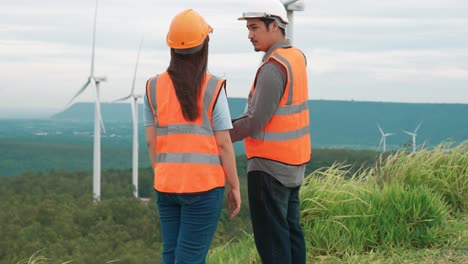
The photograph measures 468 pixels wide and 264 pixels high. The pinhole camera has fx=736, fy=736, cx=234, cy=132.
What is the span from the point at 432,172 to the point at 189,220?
17.7ft

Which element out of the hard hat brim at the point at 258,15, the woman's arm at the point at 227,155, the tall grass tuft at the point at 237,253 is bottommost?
the tall grass tuft at the point at 237,253

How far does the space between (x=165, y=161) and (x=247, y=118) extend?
659 mm

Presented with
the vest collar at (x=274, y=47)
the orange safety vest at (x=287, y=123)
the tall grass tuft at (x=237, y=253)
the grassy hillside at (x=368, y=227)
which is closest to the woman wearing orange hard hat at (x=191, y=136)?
the orange safety vest at (x=287, y=123)

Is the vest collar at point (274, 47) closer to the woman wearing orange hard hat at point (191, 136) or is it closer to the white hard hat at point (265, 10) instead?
the white hard hat at point (265, 10)

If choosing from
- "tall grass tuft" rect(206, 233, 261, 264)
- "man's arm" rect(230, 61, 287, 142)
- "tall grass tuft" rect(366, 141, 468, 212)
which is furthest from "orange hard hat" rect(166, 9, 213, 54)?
"tall grass tuft" rect(366, 141, 468, 212)

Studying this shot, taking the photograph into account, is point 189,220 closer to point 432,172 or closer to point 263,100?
point 263,100

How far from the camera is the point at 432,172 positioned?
855cm

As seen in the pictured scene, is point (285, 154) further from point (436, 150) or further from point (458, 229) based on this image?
point (436, 150)

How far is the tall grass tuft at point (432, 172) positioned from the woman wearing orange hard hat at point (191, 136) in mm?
4694

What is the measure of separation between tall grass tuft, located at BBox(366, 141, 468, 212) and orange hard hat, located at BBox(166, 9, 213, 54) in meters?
4.87

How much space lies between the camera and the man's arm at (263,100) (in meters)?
4.21

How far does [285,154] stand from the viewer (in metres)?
4.40

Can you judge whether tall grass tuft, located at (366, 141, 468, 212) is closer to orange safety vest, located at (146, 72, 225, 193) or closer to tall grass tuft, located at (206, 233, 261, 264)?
tall grass tuft, located at (206, 233, 261, 264)

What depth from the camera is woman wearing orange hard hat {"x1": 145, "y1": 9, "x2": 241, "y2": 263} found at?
3.70 m
